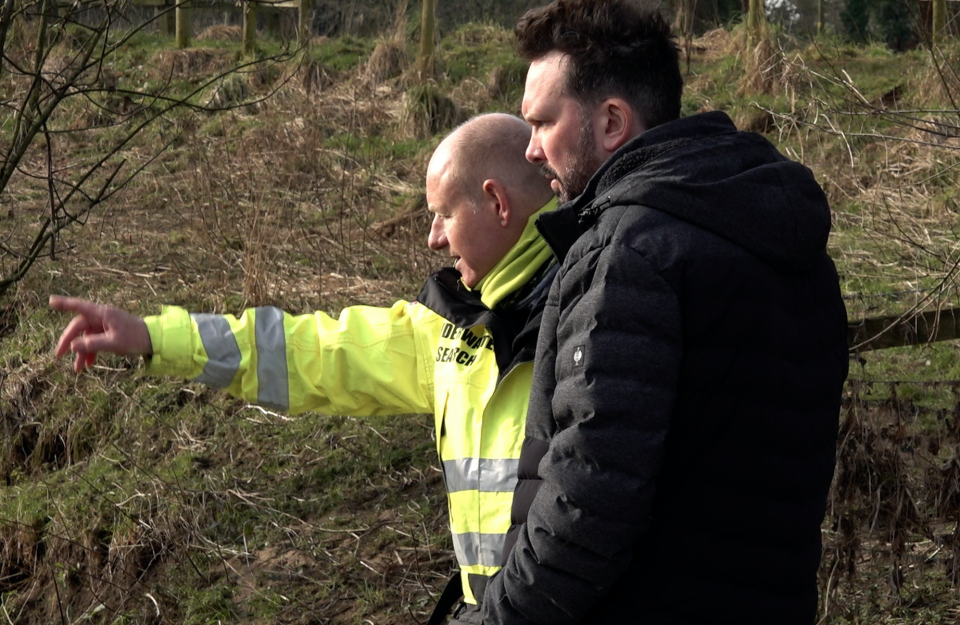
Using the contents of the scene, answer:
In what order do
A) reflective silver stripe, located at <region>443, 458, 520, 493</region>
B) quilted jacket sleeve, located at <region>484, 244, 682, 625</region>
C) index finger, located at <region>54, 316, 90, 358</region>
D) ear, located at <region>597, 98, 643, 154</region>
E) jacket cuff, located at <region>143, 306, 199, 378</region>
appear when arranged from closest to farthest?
A: 1. quilted jacket sleeve, located at <region>484, 244, 682, 625</region>
2. ear, located at <region>597, 98, 643, 154</region>
3. reflective silver stripe, located at <region>443, 458, 520, 493</region>
4. index finger, located at <region>54, 316, 90, 358</region>
5. jacket cuff, located at <region>143, 306, 199, 378</region>

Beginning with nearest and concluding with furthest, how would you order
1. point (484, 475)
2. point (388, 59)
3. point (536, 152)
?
point (536, 152) → point (484, 475) → point (388, 59)

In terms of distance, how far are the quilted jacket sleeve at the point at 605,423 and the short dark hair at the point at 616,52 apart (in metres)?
0.37

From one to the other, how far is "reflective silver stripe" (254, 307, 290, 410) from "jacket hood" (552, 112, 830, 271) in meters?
1.05

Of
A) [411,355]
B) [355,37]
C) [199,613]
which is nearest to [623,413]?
[411,355]

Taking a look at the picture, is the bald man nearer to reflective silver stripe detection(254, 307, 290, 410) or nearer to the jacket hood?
reflective silver stripe detection(254, 307, 290, 410)

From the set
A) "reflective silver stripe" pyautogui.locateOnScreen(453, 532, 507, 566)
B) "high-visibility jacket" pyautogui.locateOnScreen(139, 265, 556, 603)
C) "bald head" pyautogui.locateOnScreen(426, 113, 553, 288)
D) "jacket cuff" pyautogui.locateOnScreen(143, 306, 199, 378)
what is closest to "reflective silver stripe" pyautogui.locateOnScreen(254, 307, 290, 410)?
"high-visibility jacket" pyautogui.locateOnScreen(139, 265, 556, 603)

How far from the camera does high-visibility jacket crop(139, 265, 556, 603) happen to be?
228cm

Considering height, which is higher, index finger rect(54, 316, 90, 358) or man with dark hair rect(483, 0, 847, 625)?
man with dark hair rect(483, 0, 847, 625)

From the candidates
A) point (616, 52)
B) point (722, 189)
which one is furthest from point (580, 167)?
point (722, 189)

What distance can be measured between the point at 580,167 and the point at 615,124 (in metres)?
0.10

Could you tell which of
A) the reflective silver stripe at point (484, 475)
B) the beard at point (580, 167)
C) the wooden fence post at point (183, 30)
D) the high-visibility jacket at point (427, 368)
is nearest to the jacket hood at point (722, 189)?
the beard at point (580, 167)

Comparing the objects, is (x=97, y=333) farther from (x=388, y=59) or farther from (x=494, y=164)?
(x=388, y=59)

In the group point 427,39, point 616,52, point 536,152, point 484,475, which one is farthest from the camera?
point 427,39

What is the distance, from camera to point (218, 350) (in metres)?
2.63
